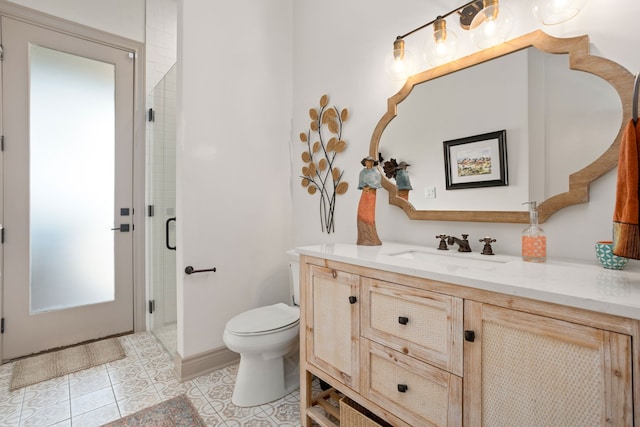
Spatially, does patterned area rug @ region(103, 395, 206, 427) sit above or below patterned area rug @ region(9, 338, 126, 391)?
below

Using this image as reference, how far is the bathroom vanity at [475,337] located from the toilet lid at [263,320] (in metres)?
0.39

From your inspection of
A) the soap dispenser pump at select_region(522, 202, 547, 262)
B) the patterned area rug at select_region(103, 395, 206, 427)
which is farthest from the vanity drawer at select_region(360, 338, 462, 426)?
the patterned area rug at select_region(103, 395, 206, 427)

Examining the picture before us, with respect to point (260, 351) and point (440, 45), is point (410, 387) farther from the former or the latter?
point (440, 45)

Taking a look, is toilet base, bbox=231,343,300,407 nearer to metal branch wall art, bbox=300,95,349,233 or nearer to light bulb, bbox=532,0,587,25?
metal branch wall art, bbox=300,95,349,233

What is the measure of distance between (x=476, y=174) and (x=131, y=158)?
9.00 ft

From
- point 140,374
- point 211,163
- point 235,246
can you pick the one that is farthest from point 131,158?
point 140,374

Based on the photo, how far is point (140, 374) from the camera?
2062mm

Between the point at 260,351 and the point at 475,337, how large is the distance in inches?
47.9

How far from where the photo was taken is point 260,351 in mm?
1721

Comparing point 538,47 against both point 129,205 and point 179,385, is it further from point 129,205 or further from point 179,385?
point 129,205

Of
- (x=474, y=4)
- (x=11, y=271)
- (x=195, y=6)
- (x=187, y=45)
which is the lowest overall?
(x=11, y=271)

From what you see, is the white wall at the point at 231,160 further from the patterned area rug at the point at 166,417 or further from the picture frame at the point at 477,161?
the picture frame at the point at 477,161

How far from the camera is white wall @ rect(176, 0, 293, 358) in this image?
202cm

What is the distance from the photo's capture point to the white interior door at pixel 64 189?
2.22 m
